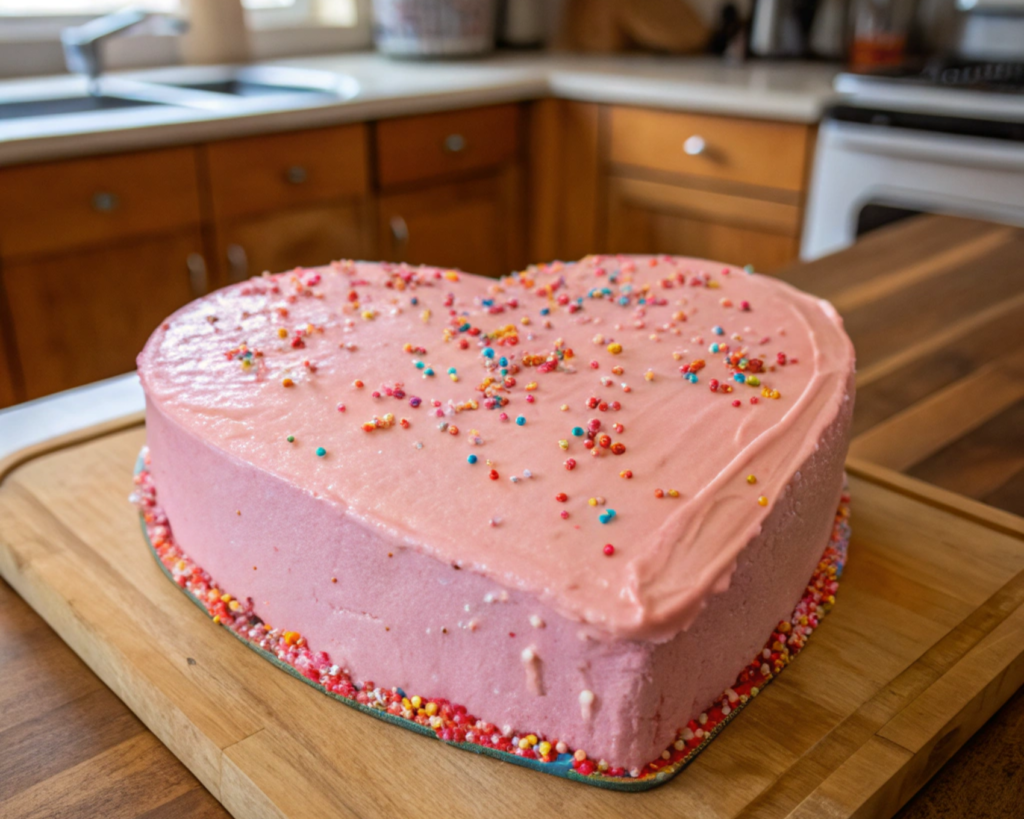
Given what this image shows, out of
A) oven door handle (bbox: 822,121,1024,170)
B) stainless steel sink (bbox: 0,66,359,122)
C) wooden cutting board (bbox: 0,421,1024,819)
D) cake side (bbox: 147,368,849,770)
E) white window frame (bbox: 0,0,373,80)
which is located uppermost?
white window frame (bbox: 0,0,373,80)

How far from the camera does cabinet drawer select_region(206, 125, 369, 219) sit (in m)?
1.97

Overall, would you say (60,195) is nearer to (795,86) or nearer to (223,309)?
(223,309)

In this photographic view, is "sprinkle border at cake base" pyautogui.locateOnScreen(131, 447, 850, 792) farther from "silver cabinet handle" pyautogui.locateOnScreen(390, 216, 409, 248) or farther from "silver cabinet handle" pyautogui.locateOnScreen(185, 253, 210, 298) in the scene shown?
"silver cabinet handle" pyautogui.locateOnScreen(390, 216, 409, 248)

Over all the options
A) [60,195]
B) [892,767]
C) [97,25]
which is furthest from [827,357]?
[97,25]

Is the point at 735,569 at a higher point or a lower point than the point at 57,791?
higher

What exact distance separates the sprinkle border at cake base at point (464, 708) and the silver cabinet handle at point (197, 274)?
1.17 meters

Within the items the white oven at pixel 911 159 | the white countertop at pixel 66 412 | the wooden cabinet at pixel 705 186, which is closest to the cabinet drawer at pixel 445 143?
the wooden cabinet at pixel 705 186

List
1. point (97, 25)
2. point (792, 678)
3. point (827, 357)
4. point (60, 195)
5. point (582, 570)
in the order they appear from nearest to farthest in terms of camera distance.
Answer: point (582, 570), point (792, 678), point (827, 357), point (60, 195), point (97, 25)

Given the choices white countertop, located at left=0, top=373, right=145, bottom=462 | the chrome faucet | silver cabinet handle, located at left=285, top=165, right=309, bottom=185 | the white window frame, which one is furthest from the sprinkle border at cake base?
the white window frame

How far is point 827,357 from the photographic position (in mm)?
908

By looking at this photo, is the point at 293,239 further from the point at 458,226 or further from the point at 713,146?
the point at 713,146

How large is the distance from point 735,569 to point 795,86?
6.54 feet

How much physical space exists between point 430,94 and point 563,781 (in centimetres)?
188

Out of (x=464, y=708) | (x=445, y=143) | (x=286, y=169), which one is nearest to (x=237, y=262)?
(x=286, y=169)
